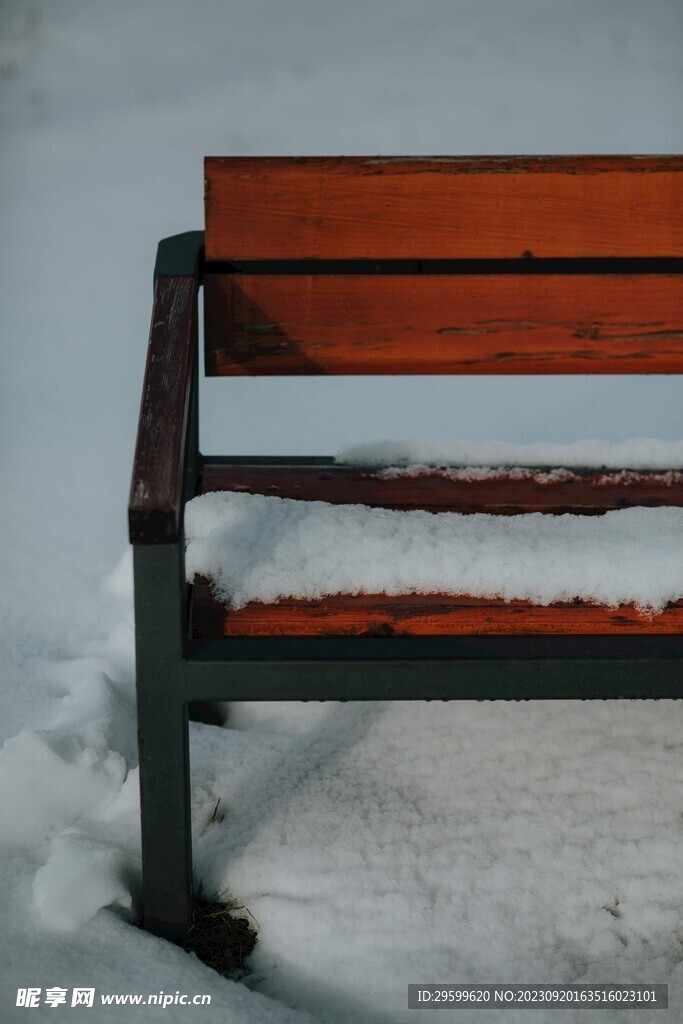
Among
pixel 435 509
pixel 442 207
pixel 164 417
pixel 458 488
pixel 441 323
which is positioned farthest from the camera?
pixel 458 488

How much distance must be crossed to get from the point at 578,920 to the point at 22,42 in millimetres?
7915

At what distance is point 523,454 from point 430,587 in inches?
35.1

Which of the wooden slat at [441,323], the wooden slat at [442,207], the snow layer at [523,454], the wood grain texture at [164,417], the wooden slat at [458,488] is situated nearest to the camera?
the wood grain texture at [164,417]

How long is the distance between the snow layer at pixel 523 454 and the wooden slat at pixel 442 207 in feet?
2.15

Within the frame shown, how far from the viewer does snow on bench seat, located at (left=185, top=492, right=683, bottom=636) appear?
59.6 inches

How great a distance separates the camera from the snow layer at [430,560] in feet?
4.99

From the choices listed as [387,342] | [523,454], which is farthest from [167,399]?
[523,454]

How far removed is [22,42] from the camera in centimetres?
770

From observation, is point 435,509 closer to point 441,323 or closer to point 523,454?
point 441,323

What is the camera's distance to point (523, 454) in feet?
7.61

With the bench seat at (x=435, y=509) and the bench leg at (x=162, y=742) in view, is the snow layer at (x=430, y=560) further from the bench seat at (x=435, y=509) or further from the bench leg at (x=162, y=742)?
the bench leg at (x=162, y=742)

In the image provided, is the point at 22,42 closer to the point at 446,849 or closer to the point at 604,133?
the point at 604,133

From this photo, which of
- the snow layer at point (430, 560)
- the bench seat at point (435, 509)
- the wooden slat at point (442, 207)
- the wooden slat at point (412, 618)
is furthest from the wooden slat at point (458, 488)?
the wooden slat at point (442, 207)

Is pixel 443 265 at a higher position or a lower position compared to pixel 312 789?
higher
